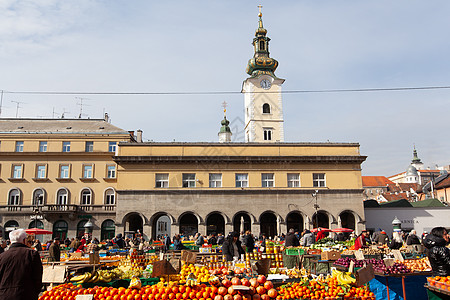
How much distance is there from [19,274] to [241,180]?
30402mm

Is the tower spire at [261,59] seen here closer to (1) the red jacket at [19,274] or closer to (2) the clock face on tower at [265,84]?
(2) the clock face on tower at [265,84]

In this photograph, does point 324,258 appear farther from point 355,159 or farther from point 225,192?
point 355,159

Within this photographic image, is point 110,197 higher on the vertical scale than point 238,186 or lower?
lower

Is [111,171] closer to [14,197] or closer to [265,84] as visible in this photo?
[14,197]

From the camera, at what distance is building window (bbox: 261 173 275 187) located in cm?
3591

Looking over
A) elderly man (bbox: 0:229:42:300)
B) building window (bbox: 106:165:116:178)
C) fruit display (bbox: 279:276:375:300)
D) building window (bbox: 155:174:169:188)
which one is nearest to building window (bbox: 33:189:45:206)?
building window (bbox: 106:165:116:178)

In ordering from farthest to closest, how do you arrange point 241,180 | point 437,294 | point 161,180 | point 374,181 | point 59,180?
point 374,181 < point 59,180 < point 241,180 < point 161,180 < point 437,294

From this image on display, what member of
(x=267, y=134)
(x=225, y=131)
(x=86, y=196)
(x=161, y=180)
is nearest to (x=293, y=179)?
(x=161, y=180)

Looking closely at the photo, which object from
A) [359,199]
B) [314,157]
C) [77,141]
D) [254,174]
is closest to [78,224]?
[77,141]

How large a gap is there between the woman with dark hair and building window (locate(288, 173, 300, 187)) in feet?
91.2

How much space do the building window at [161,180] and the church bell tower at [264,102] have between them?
18.4m

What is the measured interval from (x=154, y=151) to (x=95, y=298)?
28741 millimetres

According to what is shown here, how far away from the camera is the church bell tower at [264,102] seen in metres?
51.5

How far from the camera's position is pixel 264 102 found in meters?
52.4
